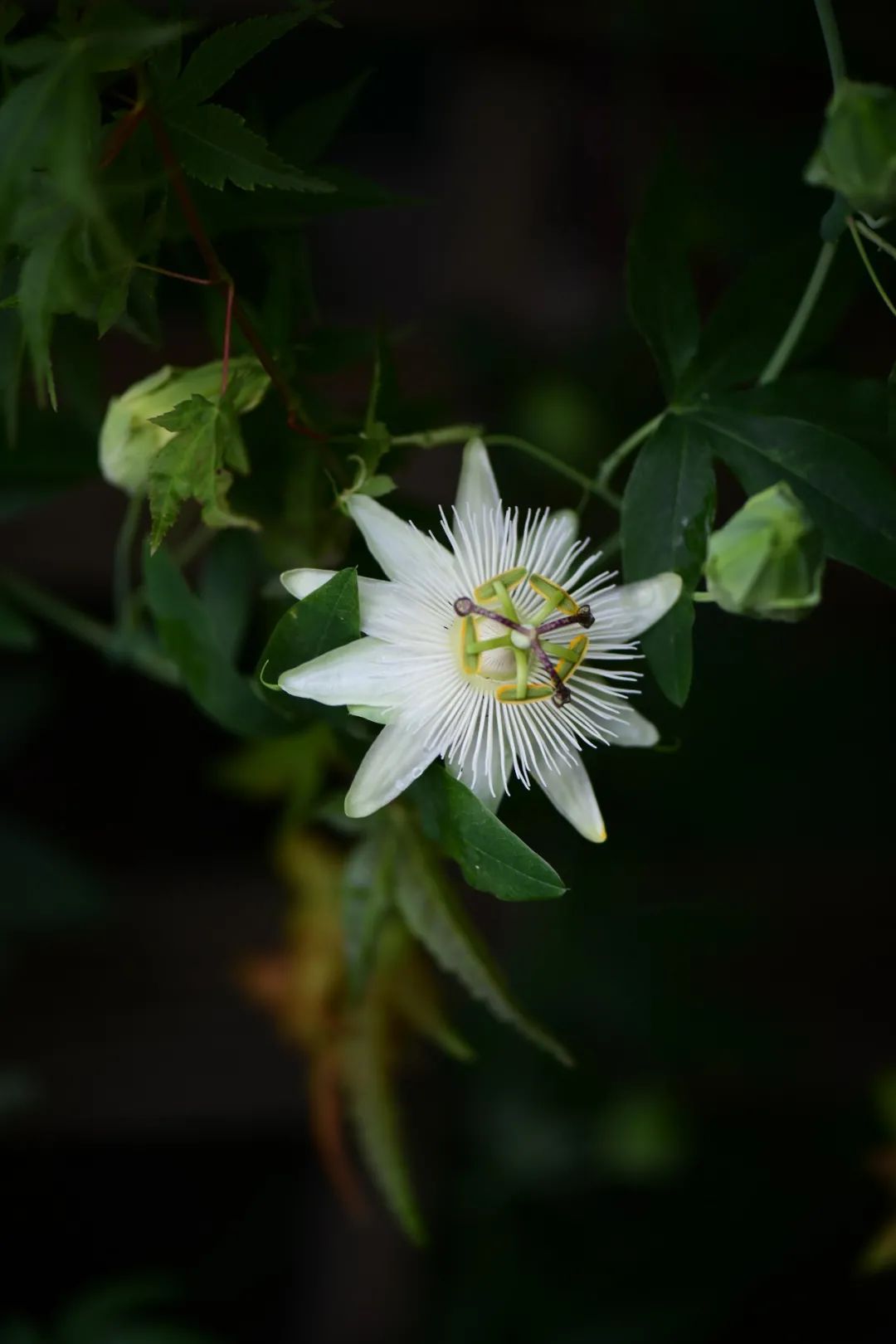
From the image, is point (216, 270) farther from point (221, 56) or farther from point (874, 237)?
point (874, 237)

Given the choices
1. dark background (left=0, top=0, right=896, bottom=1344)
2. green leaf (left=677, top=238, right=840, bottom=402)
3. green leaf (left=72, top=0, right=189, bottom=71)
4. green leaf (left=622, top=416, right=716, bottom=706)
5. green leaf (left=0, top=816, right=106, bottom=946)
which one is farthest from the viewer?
dark background (left=0, top=0, right=896, bottom=1344)

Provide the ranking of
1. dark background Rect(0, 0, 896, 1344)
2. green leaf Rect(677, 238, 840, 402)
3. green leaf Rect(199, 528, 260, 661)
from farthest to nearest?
dark background Rect(0, 0, 896, 1344)
green leaf Rect(199, 528, 260, 661)
green leaf Rect(677, 238, 840, 402)

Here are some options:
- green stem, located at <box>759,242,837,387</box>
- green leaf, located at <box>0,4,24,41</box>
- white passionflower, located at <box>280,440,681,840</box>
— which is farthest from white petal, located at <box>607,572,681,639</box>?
green leaf, located at <box>0,4,24,41</box>

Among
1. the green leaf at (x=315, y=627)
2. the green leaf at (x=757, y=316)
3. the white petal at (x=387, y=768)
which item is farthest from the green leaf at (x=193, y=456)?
the green leaf at (x=757, y=316)

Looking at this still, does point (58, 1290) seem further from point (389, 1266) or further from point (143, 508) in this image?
point (143, 508)

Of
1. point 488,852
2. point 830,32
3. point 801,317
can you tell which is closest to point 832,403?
point 801,317

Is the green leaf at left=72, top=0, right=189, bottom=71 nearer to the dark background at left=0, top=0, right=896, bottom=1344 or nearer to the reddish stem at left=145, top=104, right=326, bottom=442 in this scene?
the reddish stem at left=145, top=104, right=326, bottom=442

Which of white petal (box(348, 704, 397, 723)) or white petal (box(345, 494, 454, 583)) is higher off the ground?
white petal (box(345, 494, 454, 583))

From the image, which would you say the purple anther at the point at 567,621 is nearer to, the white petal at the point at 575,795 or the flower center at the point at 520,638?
the flower center at the point at 520,638
